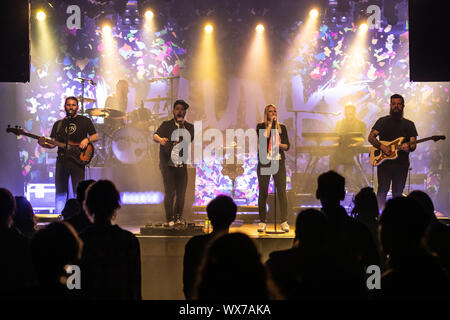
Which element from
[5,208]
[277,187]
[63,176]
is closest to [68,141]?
[63,176]

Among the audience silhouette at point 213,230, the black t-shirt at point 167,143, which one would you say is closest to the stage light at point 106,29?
the black t-shirt at point 167,143

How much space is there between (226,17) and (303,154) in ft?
13.3

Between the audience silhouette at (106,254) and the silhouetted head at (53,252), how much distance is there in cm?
60

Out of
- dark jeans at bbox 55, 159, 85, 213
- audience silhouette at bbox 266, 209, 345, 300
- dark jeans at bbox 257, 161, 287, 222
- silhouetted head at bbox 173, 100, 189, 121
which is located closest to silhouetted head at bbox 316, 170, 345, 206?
audience silhouette at bbox 266, 209, 345, 300

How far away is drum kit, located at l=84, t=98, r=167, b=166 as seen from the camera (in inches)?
350

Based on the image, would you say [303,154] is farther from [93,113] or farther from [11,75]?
[11,75]

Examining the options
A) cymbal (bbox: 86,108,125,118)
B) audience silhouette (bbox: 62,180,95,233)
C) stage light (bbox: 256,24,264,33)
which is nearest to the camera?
audience silhouette (bbox: 62,180,95,233)

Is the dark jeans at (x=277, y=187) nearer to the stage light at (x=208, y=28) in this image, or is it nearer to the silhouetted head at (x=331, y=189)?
the silhouetted head at (x=331, y=189)

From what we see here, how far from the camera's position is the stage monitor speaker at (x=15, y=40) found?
529cm

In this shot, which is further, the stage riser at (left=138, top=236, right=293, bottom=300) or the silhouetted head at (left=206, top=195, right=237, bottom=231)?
the stage riser at (left=138, top=236, right=293, bottom=300)

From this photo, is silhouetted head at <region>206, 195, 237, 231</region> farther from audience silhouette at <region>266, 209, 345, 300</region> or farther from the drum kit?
the drum kit

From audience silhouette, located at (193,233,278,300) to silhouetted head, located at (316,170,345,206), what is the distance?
152 centimetres

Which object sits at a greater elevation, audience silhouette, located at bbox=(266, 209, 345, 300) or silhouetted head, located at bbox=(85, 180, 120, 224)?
silhouetted head, located at bbox=(85, 180, 120, 224)

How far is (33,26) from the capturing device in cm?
1012
